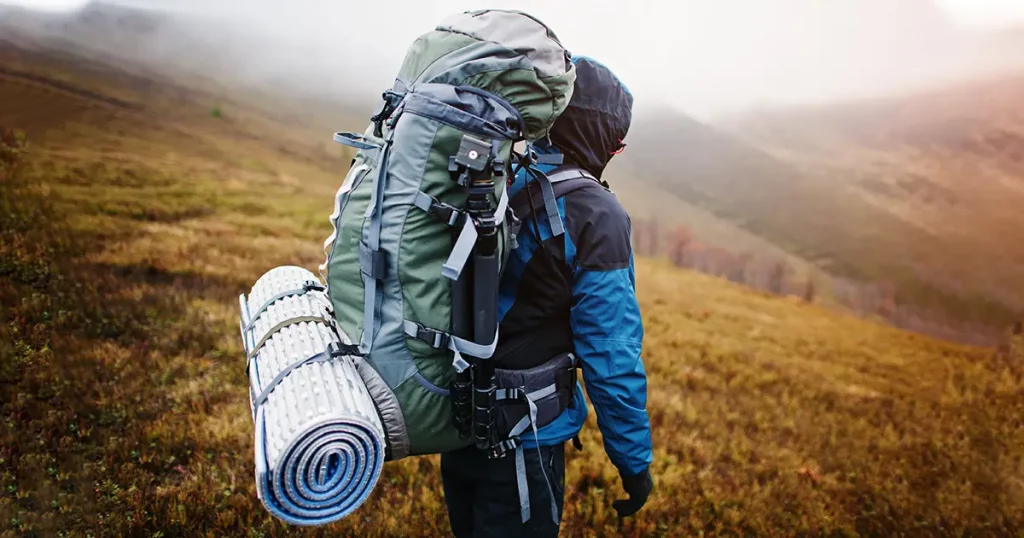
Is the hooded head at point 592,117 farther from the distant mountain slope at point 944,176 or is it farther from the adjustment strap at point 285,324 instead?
the distant mountain slope at point 944,176

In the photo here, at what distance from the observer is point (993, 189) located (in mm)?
8930

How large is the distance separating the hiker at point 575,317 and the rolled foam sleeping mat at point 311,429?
80 cm

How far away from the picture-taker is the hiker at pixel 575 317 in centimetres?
269

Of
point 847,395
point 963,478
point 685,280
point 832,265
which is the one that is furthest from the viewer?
point 685,280

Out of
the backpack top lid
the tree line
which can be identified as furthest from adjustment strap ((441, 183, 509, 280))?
the tree line

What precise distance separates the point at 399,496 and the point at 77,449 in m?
2.95

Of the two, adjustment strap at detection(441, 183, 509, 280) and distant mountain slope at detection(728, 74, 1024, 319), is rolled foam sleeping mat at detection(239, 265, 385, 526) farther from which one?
distant mountain slope at detection(728, 74, 1024, 319)

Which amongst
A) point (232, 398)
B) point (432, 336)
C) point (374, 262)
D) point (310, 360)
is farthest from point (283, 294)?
point (232, 398)

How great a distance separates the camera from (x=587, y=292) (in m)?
2.68

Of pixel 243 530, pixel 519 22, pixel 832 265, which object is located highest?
pixel 519 22

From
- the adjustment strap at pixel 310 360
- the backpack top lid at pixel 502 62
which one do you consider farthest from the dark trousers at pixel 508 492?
the backpack top lid at pixel 502 62

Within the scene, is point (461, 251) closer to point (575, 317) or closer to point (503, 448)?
point (575, 317)

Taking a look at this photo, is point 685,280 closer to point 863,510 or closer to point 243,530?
point 863,510

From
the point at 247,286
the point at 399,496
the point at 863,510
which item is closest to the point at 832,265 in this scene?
the point at 863,510
